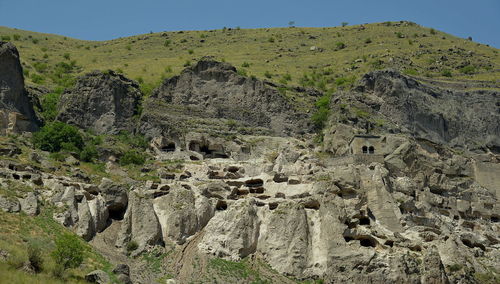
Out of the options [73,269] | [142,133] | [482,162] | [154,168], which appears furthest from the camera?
[142,133]

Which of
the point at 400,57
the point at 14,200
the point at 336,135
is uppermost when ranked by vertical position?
the point at 400,57

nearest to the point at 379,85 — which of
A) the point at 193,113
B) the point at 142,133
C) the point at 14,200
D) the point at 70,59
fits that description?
the point at 193,113

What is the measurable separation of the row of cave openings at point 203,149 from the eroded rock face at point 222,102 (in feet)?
12.7

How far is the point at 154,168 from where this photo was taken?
58.5m

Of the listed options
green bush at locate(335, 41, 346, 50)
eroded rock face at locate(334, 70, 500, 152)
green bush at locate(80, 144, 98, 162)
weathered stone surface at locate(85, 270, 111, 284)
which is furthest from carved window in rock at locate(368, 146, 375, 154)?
green bush at locate(335, 41, 346, 50)

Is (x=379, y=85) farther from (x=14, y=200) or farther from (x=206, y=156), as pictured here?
(x=14, y=200)

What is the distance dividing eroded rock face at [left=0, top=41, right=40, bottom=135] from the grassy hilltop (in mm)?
23264

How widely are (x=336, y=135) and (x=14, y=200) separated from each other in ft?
99.9

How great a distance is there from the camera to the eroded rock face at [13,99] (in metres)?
60.8

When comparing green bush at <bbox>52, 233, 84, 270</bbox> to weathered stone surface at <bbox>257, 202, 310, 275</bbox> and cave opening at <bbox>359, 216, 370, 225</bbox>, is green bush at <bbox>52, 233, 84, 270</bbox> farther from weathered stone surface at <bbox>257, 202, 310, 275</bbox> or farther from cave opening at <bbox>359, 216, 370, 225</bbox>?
cave opening at <bbox>359, 216, 370, 225</bbox>

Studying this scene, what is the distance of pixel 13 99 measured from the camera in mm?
63562

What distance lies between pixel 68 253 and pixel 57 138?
25446 mm

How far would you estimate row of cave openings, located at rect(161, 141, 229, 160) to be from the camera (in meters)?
65.9

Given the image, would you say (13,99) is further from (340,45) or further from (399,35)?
(399,35)
